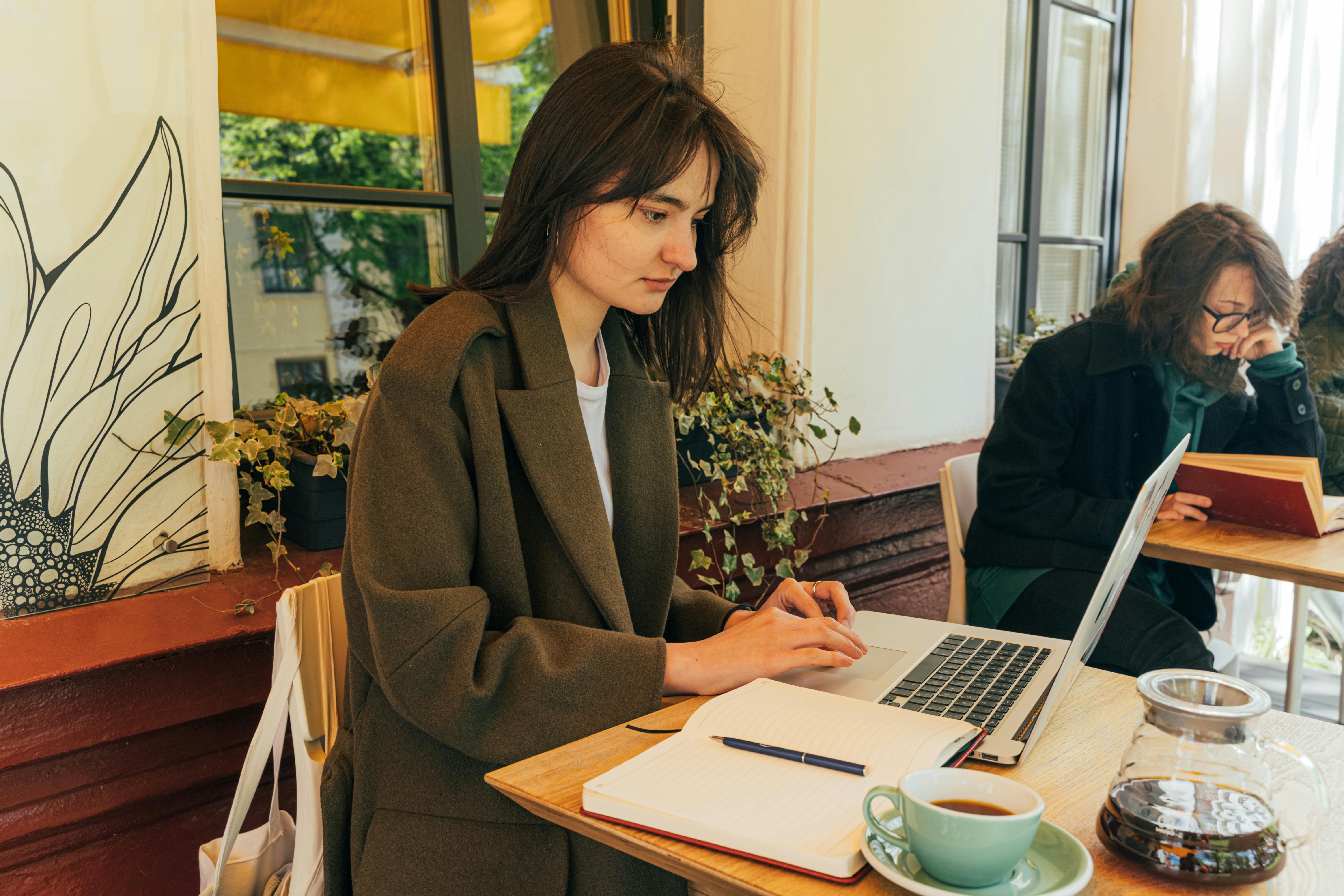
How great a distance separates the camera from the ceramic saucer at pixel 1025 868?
0.67 m

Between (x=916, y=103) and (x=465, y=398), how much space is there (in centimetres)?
229

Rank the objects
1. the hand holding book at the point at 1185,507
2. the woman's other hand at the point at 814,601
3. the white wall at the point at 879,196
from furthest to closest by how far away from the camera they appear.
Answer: the white wall at the point at 879,196 → the hand holding book at the point at 1185,507 → the woman's other hand at the point at 814,601

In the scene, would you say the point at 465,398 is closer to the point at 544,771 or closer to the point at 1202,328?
the point at 544,771

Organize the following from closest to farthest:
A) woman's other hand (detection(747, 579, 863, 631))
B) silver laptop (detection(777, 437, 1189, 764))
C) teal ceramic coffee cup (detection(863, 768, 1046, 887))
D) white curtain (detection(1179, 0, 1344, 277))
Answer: teal ceramic coffee cup (detection(863, 768, 1046, 887)), silver laptop (detection(777, 437, 1189, 764)), woman's other hand (detection(747, 579, 863, 631)), white curtain (detection(1179, 0, 1344, 277))

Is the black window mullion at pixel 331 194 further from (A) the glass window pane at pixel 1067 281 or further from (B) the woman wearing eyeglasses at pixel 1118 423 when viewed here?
(A) the glass window pane at pixel 1067 281

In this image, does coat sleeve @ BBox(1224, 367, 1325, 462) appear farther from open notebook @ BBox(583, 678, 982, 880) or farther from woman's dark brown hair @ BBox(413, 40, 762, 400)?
open notebook @ BBox(583, 678, 982, 880)

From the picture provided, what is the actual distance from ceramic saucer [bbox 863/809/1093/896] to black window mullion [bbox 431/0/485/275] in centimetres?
185

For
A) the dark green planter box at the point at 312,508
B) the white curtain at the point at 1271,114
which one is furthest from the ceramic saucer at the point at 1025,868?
the white curtain at the point at 1271,114

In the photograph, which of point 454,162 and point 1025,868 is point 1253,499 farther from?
point 454,162

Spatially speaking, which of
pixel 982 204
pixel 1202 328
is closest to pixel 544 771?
pixel 1202 328

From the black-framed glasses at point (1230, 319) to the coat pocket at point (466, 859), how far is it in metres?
1.91

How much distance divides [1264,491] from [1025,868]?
1.68 meters

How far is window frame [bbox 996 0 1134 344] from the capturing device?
3.81 m

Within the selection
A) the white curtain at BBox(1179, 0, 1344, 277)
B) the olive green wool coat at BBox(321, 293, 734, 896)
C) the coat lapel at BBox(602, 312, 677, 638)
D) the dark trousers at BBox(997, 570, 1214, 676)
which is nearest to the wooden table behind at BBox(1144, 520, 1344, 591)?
the dark trousers at BBox(997, 570, 1214, 676)
